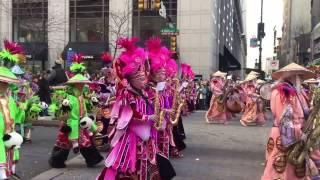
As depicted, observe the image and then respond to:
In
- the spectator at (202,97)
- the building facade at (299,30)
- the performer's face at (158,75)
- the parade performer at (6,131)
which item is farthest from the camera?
the building facade at (299,30)

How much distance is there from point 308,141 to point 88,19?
30496mm

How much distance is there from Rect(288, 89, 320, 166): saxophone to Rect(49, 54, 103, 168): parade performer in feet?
12.1

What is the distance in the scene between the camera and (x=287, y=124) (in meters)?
6.20

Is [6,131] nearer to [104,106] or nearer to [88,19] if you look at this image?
[104,106]

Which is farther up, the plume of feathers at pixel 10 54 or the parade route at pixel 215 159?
→ the plume of feathers at pixel 10 54

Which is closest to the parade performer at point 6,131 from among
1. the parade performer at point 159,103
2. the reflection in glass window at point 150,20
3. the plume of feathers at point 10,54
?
the parade performer at point 159,103

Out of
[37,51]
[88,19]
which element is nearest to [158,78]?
[88,19]

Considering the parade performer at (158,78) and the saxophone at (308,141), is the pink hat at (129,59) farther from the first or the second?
the saxophone at (308,141)

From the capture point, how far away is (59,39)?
35094 mm

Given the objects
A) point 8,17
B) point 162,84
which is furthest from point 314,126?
point 8,17

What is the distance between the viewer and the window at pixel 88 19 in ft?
114

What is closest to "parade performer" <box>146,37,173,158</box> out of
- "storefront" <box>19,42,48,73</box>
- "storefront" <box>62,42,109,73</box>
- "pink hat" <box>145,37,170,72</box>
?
"pink hat" <box>145,37,170,72</box>

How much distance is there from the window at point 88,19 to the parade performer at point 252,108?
1736cm

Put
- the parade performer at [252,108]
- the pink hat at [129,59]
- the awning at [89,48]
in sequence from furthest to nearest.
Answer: the awning at [89,48], the parade performer at [252,108], the pink hat at [129,59]
